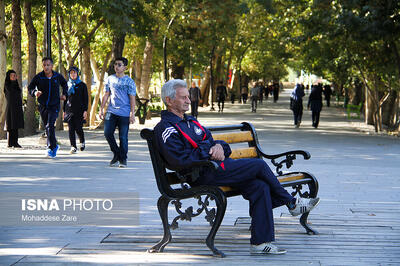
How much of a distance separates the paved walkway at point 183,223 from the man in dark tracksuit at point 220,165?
0.98 feet

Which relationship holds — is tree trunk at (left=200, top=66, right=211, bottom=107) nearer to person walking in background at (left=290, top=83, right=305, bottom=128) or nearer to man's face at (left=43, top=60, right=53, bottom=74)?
person walking in background at (left=290, top=83, right=305, bottom=128)

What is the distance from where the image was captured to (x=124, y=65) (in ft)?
40.1

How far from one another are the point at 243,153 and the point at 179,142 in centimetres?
138

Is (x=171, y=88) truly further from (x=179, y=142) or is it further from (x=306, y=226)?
(x=306, y=226)

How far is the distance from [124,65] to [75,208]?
15.1 feet

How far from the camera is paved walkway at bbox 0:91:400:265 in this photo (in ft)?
18.6

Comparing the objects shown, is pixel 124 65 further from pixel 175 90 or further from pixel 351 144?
pixel 351 144

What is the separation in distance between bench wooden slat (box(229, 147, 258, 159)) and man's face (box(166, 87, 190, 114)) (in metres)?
1.12

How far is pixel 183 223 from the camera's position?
718 centimetres

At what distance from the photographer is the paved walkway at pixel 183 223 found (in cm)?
568

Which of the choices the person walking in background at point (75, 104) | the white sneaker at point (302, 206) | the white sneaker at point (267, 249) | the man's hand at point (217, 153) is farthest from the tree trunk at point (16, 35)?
the white sneaker at point (267, 249)

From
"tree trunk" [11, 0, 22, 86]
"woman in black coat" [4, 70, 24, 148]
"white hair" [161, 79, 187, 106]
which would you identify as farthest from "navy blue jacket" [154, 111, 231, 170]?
"tree trunk" [11, 0, 22, 86]

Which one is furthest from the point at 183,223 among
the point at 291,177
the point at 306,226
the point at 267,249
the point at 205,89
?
the point at 205,89

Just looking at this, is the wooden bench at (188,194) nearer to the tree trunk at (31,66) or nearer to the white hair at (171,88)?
the white hair at (171,88)
